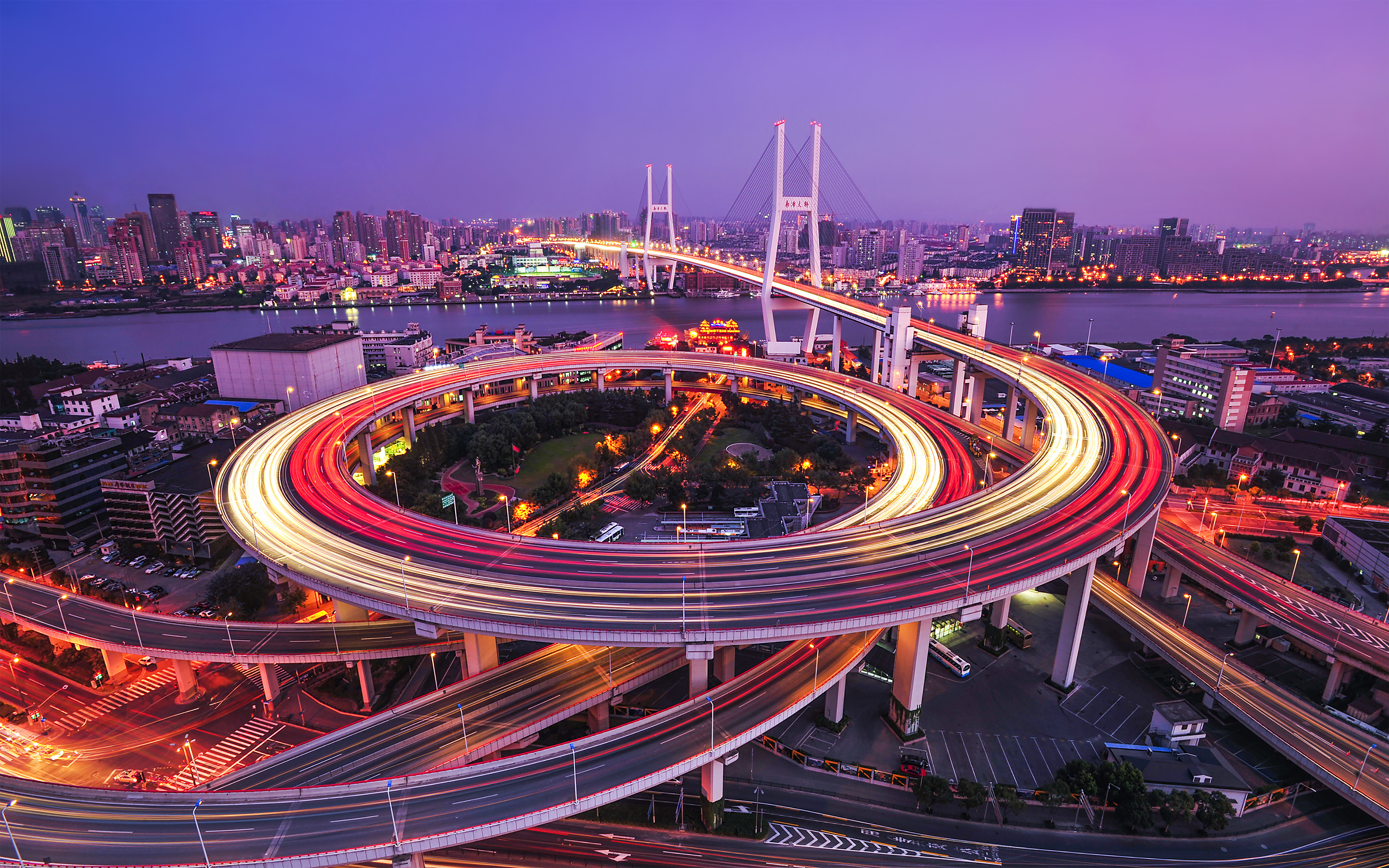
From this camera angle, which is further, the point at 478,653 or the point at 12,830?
the point at 478,653

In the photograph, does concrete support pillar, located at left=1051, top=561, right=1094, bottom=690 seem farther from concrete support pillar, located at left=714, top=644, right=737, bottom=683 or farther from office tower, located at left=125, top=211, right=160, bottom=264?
office tower, located at left=125, top=211, right=160, bottom=264

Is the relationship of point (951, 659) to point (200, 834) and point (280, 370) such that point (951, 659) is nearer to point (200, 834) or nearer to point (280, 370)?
point (200, 834)

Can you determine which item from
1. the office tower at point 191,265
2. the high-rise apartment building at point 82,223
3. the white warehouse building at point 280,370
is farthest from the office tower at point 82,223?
the white warehouse building at point 280,370

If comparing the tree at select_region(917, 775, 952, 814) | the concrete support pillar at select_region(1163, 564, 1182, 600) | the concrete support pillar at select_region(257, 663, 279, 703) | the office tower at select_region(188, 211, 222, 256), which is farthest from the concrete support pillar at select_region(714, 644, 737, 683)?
the office tower at select_region(188, 211, 222, 256)

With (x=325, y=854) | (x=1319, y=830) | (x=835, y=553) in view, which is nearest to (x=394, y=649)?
(x=325, y=854)

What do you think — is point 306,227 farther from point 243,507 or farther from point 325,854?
point 325,854

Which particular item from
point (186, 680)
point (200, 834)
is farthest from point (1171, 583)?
point (186, 680)

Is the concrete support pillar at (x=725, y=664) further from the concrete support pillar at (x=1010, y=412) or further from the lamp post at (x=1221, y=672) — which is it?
the concrete support pillar at (x=1010, y=412)
